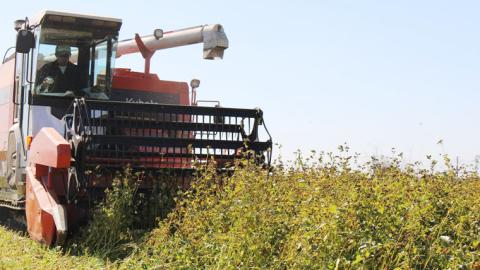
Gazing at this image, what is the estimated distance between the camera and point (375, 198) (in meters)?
4.89

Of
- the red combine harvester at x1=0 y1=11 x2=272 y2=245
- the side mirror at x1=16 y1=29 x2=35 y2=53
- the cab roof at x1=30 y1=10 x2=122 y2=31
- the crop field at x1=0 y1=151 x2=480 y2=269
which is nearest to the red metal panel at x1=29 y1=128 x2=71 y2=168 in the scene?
the red combine harvester at x1=0 y1=11 x2=272 y2=245

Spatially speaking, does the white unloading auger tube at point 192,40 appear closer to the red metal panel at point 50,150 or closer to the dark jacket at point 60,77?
the dark jacket at point 60,77

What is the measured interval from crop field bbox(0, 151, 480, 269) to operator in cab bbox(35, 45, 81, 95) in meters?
2.12

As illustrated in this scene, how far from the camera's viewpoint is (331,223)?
4.69m

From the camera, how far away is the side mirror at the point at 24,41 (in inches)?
344

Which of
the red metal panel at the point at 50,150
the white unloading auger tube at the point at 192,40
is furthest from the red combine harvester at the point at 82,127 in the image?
the white unloading auger tube at the point at 192,40

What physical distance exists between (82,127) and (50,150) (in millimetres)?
428

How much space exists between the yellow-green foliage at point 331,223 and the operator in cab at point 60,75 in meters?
3.16

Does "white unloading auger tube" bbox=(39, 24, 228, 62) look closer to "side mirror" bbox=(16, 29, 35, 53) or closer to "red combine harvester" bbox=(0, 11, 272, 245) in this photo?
"red combine harvester" bbox=(0, 11, 272, 245)

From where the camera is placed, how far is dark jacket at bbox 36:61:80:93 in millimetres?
8875

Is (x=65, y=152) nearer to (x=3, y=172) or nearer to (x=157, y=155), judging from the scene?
(x=157, y=155)

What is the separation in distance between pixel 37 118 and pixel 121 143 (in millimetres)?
1631

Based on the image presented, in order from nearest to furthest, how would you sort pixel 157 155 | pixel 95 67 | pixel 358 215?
1. pixel 358 215
2. pixel 157 155
3. pixel 95 67

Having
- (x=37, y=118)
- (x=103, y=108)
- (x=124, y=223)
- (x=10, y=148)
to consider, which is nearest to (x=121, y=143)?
(x=103, y=108)
